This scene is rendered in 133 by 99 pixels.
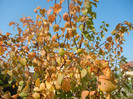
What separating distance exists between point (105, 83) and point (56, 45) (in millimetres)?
786

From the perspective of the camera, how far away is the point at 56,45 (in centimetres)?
130

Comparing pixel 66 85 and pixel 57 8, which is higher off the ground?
pixel 57 8

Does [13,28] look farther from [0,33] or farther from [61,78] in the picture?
[61,78]

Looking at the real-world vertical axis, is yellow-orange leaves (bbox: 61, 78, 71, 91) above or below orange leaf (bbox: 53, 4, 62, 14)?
below

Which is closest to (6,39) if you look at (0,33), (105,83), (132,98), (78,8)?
(0,33)

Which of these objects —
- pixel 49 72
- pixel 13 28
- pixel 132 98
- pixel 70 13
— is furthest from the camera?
pixel 132 98

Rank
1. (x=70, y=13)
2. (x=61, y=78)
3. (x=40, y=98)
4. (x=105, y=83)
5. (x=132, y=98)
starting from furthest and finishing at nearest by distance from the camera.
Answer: (x=132, y=98)
(x=70, y=13)
(x=40, y=98)
(x=61, y=78)
(x=105, y=83)

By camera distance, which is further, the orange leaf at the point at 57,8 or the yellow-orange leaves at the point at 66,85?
the orange leaf at the point at 57,8

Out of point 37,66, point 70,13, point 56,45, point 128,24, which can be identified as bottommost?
point 37,66

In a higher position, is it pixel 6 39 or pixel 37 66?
pixel 6 39

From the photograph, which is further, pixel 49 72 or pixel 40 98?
pixel 49 72

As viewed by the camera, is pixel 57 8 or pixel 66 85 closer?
pixel 66 85

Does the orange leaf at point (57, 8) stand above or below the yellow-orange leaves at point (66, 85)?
above

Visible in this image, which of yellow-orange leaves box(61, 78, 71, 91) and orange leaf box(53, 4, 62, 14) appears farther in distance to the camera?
orange leaf box(53, 4, 62, 14)
